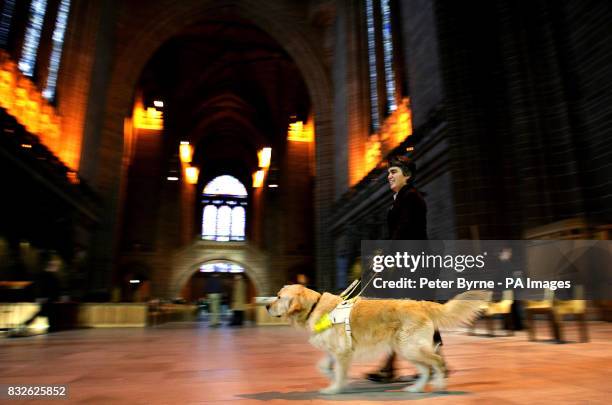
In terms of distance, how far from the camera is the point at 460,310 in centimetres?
226

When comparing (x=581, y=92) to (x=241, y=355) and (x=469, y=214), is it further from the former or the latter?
(x=241, y=355)

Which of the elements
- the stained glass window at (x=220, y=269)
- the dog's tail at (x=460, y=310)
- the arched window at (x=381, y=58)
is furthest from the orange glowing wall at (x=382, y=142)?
the stained glass window at (x=220, y=269)

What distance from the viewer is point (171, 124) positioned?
86.0ft

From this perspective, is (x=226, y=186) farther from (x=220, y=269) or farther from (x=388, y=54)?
(x=388, y=54)

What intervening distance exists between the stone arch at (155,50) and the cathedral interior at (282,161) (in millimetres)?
80

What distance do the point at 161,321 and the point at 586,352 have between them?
39.9 feet

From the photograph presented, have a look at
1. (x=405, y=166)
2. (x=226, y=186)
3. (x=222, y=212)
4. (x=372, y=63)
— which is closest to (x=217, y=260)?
(x=222, y=212)

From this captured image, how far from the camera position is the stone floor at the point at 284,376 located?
6.77 feet

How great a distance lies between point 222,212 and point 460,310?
106 ft

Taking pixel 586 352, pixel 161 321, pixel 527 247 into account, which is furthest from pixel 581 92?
pixel 161 321

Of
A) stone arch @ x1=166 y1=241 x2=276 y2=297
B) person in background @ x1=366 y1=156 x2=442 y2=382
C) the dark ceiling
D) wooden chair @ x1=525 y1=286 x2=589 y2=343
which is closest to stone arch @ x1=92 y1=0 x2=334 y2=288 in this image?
the dark ceiling

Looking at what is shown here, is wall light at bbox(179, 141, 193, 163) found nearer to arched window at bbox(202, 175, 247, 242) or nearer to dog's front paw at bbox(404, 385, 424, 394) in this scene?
arched window at bbox(202, 175, 247, 242)

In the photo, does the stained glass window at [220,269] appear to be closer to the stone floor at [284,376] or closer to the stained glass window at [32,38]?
the stained glass window at [32,38]

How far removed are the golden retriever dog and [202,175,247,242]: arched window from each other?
30.9m
